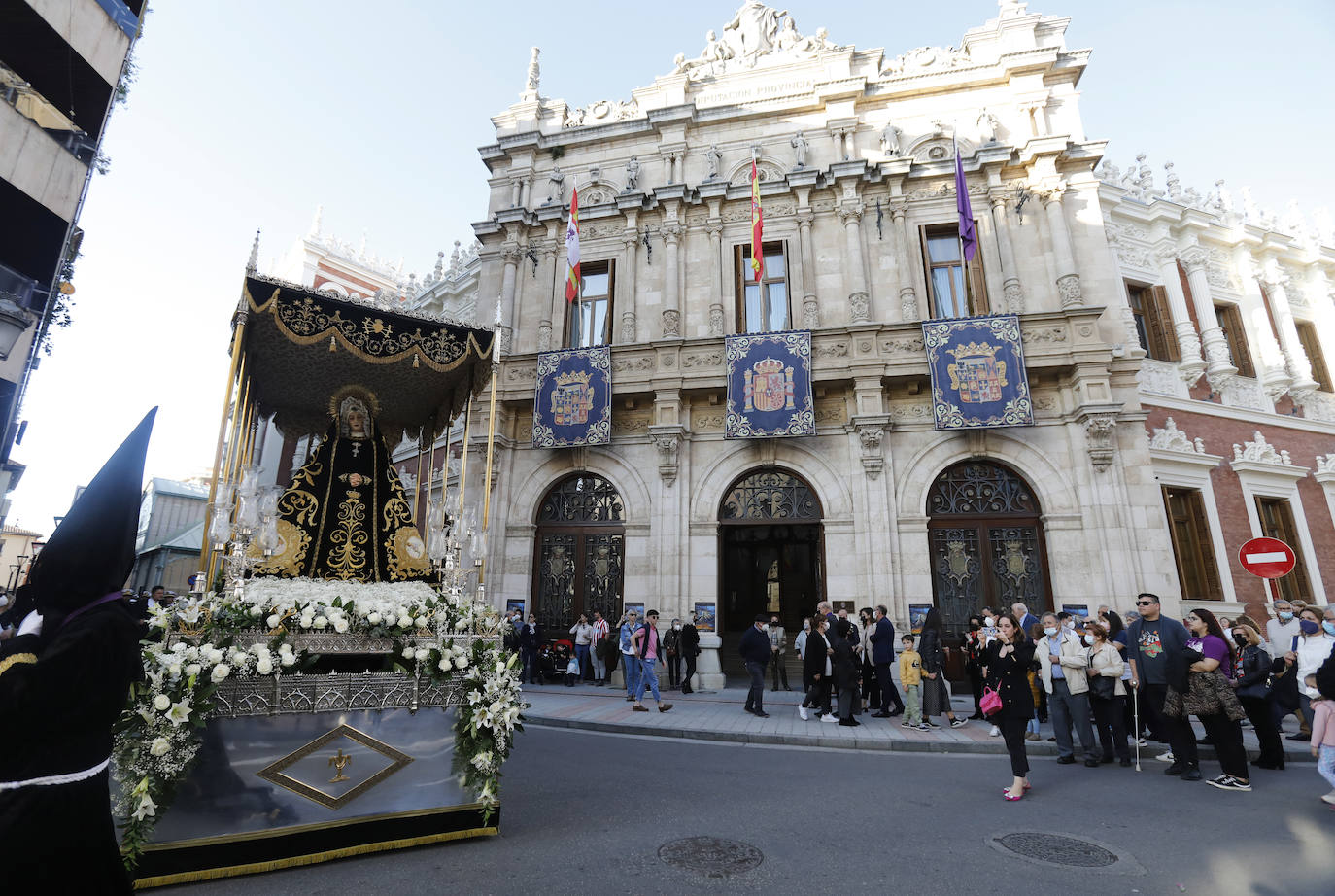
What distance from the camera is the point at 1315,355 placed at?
18672mm

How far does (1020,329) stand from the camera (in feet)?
46.4

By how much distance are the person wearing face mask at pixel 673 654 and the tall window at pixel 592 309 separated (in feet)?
25.1

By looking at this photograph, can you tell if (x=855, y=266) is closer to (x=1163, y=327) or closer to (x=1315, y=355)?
(x=1163, y=327)

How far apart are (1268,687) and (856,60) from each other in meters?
16.8

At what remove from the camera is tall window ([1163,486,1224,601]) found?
595 inches

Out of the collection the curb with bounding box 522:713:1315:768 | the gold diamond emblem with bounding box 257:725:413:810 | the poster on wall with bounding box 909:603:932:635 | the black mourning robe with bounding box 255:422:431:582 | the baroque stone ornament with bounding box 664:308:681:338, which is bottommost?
the curb with bounding box 522:713:1315:768

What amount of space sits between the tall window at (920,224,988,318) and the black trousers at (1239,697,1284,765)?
985 cm

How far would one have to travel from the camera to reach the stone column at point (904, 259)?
14984 millimetres

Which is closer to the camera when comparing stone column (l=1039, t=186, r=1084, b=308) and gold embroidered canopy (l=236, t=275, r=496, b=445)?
gold embroidered canopy (l=236, t=275, r=496, b=445)

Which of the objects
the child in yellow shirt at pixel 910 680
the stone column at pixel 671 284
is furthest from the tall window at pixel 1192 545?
the stone column at pixel 671 284

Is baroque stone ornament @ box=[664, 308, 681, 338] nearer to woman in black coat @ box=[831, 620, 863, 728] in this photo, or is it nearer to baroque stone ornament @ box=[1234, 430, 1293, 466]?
woman in black coat @ box=[831, 620, 863, 728]

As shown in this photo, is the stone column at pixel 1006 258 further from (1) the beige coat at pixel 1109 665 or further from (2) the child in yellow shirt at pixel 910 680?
(1) the beige coat at pixel 1109 665

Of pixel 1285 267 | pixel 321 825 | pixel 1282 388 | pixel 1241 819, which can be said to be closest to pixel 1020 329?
pixel 1282 388

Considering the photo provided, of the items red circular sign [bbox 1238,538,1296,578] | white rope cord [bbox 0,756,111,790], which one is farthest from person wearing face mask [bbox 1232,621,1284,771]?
white rope cord [bbox 0,756,111,790]
